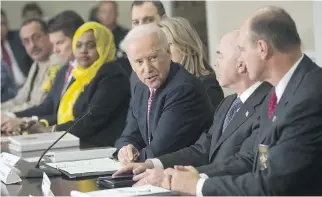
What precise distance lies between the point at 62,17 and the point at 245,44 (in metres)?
3.05

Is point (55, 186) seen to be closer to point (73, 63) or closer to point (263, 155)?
point (263, 155)

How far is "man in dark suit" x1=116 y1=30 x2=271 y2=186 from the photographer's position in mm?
2742

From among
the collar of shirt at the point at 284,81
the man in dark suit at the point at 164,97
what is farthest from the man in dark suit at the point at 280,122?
the man in dark suit at the point at 164,97

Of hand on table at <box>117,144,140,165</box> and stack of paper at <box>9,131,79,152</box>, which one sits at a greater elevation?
hand on table at <box>117,144,140,165</box>

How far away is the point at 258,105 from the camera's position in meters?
2.75

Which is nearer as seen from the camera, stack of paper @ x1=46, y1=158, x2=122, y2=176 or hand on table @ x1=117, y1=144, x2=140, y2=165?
stack of paper @ x1=46, y1=158, x2=122, y2=176

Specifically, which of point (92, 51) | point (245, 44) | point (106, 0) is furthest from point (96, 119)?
point (106, 0)

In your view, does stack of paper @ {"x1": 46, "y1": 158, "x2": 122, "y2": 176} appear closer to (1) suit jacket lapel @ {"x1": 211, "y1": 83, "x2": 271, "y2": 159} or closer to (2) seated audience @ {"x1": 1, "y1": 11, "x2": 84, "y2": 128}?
(1) suit jacket lapel @ {"x1": 211, "y1": 83, "x2": 271, "y2": 159}

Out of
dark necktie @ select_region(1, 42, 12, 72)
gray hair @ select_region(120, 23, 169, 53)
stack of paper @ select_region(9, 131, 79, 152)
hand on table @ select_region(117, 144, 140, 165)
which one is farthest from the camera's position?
dark necktie @ select_region(1, 42, 12, 72)

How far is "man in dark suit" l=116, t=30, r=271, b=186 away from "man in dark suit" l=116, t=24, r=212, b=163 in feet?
0.62

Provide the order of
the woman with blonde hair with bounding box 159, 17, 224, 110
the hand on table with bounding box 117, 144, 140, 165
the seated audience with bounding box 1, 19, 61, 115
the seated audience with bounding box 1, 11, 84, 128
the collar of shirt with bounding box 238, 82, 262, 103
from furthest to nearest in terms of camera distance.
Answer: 1. the seated audience with bounding box 1, 19, 61, 115
2. the seated audience with bounding box 1, 11, 84, 128
3. the woman with blonde hair with bounding box 159, 17, 224, 110
4. the hand on table with bounding box 117, 144, 140, 165
5. the collar of shirt with bounding box 238, 82, 262, 103

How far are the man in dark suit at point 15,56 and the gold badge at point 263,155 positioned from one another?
5491mm

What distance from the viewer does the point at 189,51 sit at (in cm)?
378

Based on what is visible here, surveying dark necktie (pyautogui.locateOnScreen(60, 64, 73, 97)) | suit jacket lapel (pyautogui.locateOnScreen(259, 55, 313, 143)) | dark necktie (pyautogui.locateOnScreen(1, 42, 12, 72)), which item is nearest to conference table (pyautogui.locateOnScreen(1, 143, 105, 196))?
suit jacket lapel (pyautogui.locateOnScreen(259, 55, 313, 143))
